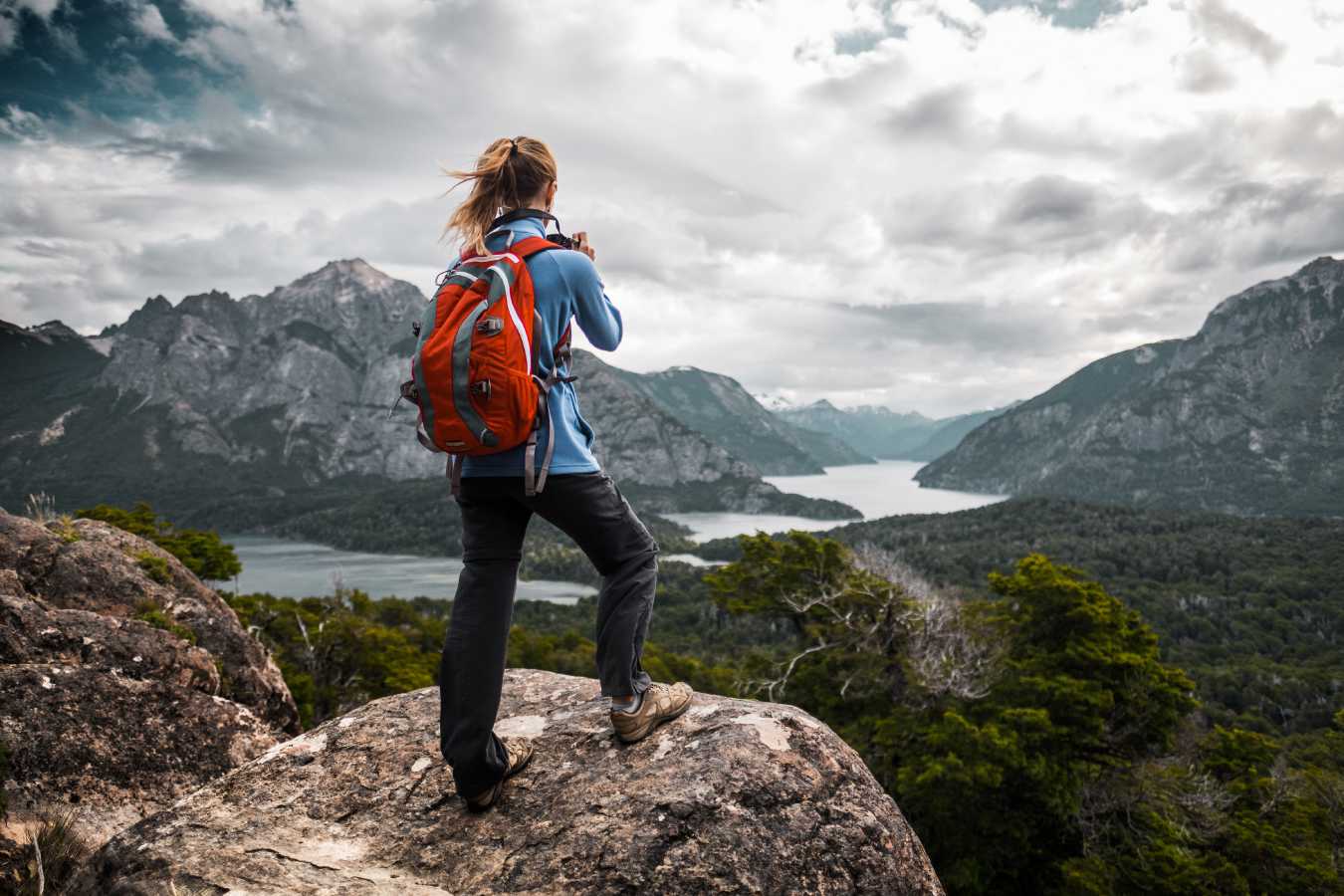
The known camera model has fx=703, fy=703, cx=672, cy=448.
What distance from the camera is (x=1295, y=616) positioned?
287ft

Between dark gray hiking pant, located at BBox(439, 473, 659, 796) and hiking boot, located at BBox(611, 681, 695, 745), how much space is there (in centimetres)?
26

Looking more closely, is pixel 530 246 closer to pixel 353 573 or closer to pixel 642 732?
pixel 642 732

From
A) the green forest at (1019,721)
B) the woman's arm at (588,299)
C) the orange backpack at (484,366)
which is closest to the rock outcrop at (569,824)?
the orange backpack at (484,366)

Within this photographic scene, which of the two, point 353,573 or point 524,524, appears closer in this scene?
point 524,524

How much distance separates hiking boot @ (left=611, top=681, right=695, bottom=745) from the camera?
136 inches

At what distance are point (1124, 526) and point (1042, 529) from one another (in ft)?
55.6

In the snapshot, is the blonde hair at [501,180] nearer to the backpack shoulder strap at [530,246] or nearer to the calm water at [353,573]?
the backpack shoulder strap at [530,246]

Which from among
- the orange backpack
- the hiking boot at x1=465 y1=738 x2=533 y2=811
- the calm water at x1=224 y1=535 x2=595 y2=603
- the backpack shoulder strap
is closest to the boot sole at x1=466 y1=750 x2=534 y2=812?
the hiking boot at x1=465 y1=738 x2=533 y2=811

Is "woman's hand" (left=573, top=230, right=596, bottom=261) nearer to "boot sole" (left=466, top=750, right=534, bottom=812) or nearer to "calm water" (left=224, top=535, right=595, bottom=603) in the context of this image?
"boot sole" (left=466, top=750, right=534, bottom=812)

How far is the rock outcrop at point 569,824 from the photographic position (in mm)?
2801

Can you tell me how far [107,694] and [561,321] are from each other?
13.8ft

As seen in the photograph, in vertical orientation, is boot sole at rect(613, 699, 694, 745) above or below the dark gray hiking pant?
below

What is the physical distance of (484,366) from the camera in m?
2.84

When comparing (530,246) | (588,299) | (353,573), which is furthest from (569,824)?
(353,573)
